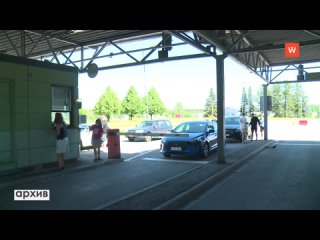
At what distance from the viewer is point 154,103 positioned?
8275 cm

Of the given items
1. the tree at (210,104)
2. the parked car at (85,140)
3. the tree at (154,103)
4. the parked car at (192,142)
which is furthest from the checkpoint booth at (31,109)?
the tree at (210,104)

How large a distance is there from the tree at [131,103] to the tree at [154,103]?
24.3 ft

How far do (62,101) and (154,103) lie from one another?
70.6 meters

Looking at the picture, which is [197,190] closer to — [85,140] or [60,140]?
[60,140]

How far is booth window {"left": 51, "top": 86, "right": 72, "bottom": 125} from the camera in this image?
11844 millimetres

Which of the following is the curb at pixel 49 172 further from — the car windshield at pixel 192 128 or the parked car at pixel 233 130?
the parked car at pixel 233 130

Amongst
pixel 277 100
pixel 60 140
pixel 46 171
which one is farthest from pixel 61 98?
pixel 277 100

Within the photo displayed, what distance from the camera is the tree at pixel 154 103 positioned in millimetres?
81688

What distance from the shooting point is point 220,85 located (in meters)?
12.6

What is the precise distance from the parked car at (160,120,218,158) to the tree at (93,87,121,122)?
5591cm

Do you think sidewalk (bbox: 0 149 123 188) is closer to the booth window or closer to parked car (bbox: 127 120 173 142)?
the booth window

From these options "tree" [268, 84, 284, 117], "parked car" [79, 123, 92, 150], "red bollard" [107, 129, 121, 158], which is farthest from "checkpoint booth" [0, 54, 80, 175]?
"tree" [268, 84, 284, 117]
